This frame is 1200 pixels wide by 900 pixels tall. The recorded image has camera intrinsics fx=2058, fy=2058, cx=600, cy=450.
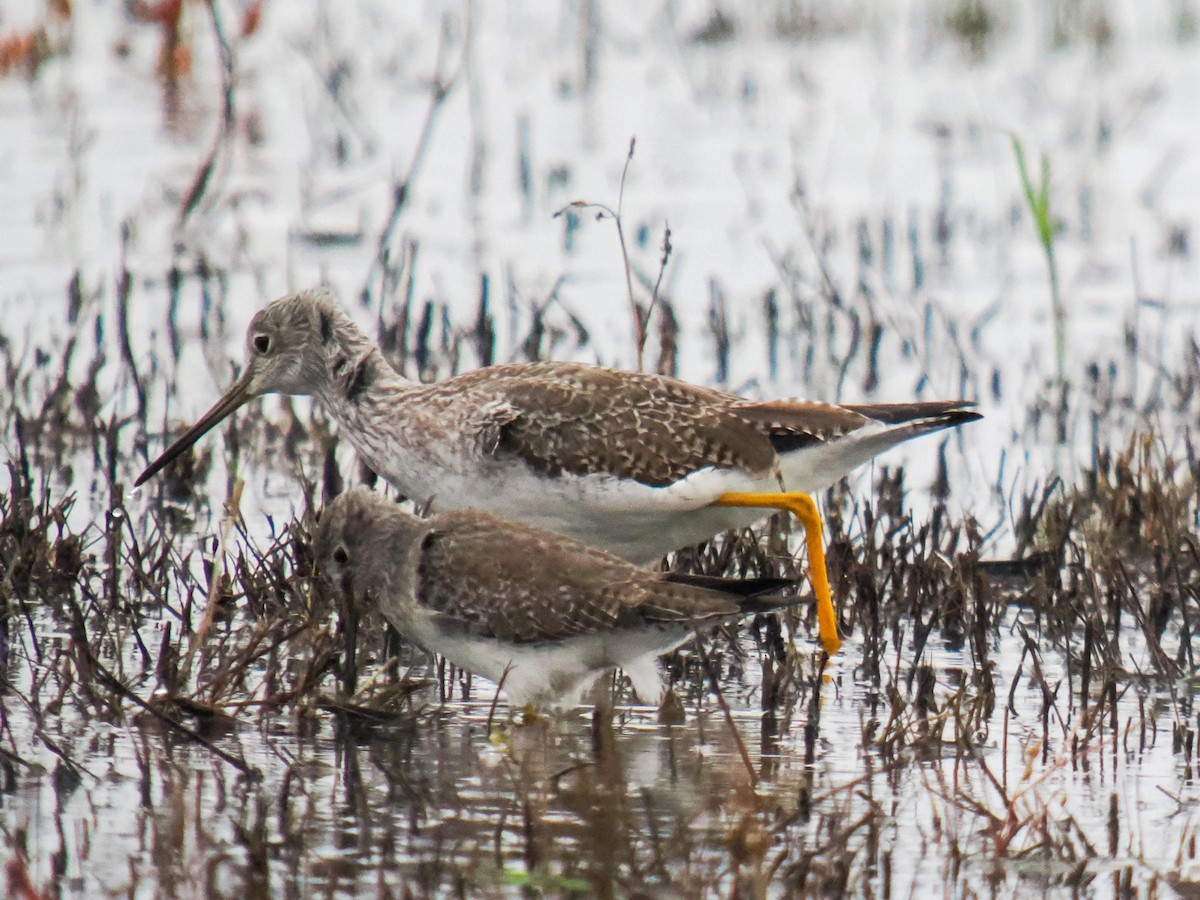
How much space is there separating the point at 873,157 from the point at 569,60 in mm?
2838

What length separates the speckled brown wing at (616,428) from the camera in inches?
231

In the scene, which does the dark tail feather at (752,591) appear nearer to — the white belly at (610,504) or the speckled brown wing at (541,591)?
the speckled brown wing at (541,591)

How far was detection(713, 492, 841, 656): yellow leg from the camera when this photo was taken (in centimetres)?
573

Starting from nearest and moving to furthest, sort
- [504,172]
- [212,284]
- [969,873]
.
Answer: [969,873] < [212,284] < [504,172]

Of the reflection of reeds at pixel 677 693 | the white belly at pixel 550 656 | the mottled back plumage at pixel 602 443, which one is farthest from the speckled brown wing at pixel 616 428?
the white belly at pixel 550 656

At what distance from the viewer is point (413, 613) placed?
17.0 ft

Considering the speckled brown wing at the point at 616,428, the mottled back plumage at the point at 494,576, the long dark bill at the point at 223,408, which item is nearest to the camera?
the mottled back plumage at the point at 494,576

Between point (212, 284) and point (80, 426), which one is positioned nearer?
point (80, 426)

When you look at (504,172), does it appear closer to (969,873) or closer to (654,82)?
(654,82)

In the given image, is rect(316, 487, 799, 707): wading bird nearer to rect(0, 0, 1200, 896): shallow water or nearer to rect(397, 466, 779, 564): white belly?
rect(0, 0, 1200, 896): shallow water

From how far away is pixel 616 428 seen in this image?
593 centimetres

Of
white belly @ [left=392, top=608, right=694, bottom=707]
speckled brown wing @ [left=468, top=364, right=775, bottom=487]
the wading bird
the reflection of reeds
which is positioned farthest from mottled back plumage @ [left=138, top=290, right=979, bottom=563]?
white belly @ [left=392, top=608, right=694, bottom=707]

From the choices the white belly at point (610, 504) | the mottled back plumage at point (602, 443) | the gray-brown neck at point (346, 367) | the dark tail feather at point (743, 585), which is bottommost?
the dark tail feather at point (743, 585)

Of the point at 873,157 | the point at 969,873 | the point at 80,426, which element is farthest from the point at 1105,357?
the point at 969,873
